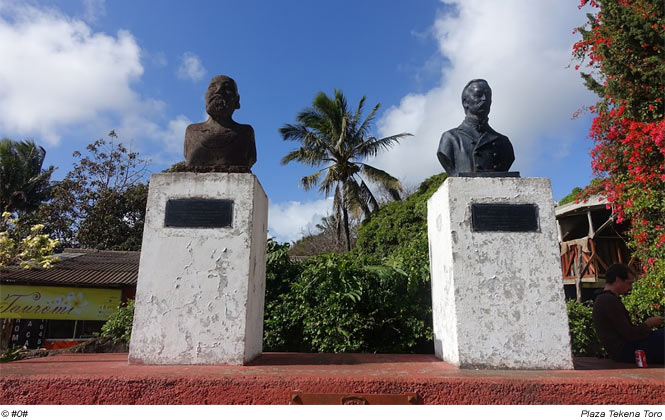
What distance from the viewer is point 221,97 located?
3715mm

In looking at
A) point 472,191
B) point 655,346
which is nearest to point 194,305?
point 472,191

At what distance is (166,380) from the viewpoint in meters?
2.37

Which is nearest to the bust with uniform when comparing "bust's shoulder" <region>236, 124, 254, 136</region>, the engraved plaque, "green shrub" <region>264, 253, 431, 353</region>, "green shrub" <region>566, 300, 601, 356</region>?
"bust's shoulder" <region>236, 124, 254, 136</region>

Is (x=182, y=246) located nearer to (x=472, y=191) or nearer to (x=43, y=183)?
(x=472, y=191)

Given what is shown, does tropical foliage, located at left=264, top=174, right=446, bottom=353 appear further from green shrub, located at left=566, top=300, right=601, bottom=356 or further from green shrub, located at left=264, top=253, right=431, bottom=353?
green shrub, located at left=566, top=300, right=601, bottom=356

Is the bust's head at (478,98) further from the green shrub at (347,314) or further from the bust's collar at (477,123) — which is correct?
the green shrub at (347,314)

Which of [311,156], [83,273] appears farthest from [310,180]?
[83,273]

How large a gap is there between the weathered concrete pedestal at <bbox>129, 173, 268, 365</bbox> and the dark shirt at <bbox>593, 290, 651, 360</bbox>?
2775 mm

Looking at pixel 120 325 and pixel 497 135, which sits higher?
pixel 497 135

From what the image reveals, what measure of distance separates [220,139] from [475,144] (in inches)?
85.4

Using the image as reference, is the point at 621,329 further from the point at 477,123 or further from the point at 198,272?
the point at 198,272

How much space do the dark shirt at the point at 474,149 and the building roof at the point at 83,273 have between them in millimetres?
11272

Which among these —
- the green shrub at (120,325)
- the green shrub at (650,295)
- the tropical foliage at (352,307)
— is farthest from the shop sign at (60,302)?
the green shrub at (650,295)

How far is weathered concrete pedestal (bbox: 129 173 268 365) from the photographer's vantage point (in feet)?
9.98
